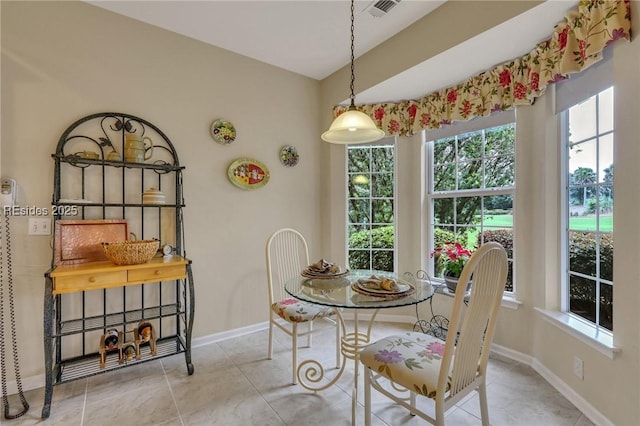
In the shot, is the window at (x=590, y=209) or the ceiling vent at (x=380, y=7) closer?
the window at (x=590, y=209)

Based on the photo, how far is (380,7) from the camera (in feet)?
7.20

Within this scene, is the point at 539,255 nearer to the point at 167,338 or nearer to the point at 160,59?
the point at 167,338

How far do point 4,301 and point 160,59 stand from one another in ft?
6.66

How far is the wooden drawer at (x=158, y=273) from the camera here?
198 centimetres

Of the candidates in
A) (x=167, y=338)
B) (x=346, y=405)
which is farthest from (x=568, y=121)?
(x=167, y=338)

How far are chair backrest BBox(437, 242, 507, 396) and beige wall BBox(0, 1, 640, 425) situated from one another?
798 mm

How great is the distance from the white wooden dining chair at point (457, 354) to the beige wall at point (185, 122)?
1697mm

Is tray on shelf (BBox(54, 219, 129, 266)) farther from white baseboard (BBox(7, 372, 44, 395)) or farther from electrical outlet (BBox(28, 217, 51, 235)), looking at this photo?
white baseboard (BBox(7, 372, 44, 395))

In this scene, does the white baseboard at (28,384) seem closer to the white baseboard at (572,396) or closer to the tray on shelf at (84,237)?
the tray on shelf at (84,237)

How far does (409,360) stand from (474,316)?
38cm

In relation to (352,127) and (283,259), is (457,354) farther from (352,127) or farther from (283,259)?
(283,259)

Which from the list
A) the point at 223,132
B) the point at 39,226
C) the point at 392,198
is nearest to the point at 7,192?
the point at 39,226

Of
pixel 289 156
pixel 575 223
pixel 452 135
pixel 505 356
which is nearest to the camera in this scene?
pixel 575 223

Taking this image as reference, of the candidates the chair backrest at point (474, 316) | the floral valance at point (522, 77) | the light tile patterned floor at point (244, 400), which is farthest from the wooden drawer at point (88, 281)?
the floral valance at point (522, 77)
